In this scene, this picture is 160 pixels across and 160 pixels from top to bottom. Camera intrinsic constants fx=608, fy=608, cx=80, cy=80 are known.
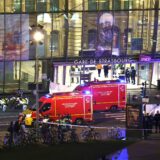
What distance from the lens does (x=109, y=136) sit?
3409 centimetres

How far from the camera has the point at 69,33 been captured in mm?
56844

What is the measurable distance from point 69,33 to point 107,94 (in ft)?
37.9

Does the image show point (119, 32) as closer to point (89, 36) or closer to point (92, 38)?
point (92, 38)

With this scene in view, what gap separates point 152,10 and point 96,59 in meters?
A: 7.09

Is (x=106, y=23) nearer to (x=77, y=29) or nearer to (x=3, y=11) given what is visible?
(x=77, y=29)

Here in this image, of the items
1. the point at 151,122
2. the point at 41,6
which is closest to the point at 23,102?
the point at 41,6

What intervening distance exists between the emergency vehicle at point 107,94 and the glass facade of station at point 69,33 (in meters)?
9.88

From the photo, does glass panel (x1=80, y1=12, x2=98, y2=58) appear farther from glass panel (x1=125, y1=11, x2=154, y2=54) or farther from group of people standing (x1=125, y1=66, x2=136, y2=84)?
group of people standing (x1=125, y1=66, x2=136, y2=84)

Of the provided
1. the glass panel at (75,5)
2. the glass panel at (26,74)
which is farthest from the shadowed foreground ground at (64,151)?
the glass panel at (75,5)

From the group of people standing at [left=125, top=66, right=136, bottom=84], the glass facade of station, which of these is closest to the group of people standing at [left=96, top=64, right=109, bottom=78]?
the glass facade of station

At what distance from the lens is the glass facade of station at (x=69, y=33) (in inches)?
2174

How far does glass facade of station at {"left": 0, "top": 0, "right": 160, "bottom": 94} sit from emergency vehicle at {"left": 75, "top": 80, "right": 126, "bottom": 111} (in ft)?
32.4

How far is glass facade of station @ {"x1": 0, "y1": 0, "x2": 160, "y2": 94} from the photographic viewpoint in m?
55.2

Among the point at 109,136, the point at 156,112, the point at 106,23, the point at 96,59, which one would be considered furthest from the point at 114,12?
the point at 109,136
